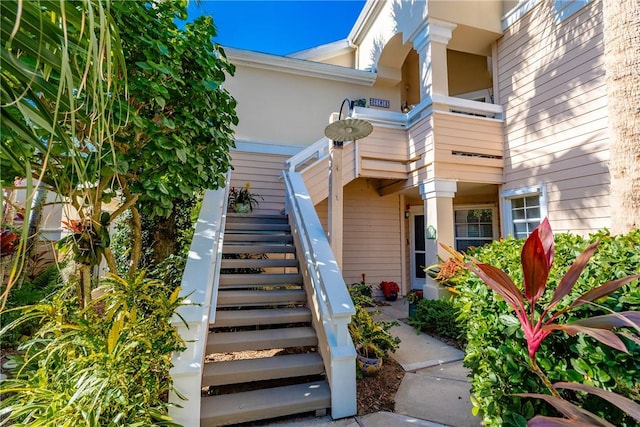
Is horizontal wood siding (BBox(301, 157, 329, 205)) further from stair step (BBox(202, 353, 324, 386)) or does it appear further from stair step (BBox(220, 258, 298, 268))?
stair step (BBox(202, 353, 324, 386))

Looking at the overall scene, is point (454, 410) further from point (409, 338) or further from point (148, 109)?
point (148, 109)

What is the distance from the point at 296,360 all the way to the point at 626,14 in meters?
4.35

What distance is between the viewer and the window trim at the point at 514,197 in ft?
17.0

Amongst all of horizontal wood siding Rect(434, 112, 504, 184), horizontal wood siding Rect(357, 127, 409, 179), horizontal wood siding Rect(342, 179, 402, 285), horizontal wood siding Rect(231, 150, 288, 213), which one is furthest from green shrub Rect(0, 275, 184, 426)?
horizontal wood siding Rect(342, 179, 402, 285)

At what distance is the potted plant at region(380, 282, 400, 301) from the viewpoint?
7508 mm

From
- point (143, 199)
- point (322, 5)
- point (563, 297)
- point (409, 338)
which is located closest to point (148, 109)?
point (143, 199)

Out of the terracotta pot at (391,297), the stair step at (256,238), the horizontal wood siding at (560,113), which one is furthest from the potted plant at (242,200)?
the horizontal wood siding at (560,113)

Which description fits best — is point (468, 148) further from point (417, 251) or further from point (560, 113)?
point (417, 251)

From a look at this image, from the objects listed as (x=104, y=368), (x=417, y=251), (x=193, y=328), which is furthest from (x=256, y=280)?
(x=417, y=251)

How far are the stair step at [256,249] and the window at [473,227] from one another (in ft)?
17.4

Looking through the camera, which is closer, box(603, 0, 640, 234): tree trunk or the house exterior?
box(603, 0, 640, 234): tree trunk

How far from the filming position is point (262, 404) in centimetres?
263

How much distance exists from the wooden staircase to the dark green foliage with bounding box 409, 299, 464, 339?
241 centimetres

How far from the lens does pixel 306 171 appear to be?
19.3 feet
